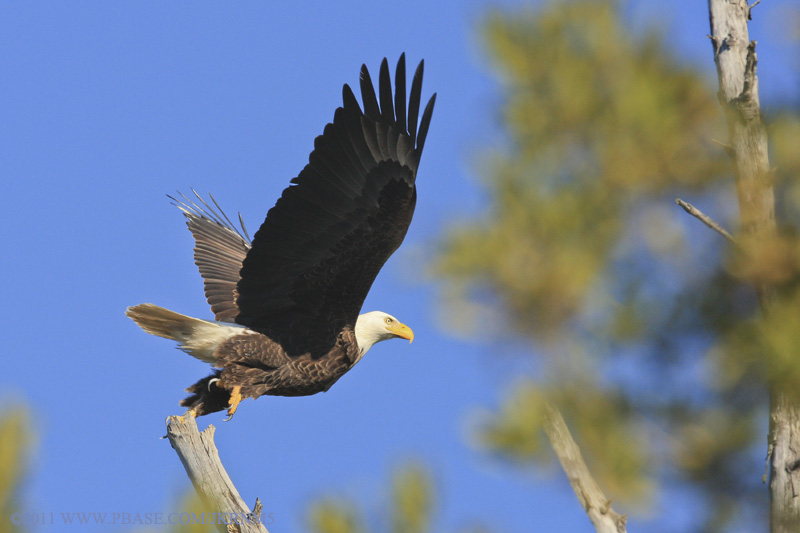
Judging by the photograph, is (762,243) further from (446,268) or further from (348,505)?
(348,505)

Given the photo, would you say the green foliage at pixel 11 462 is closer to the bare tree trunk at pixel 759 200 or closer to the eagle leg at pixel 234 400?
the bare tree trunk at pixel 759 200

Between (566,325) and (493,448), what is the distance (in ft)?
1.46

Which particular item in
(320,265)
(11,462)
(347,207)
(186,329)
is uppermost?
(347,207)

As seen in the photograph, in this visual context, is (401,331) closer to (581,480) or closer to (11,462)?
(581,480)

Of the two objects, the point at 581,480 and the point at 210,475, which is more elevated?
the point at 581,480

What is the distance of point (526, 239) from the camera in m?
2.67

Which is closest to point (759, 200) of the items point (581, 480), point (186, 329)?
point (581, 480)

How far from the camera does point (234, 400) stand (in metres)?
5.68

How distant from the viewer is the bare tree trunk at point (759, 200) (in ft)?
9.57

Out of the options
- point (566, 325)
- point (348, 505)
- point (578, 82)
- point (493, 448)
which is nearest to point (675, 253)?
point (566, 325)

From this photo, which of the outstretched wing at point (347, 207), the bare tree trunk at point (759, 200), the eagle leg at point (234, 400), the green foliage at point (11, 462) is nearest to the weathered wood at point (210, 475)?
the eagle leg at point (234, 400)

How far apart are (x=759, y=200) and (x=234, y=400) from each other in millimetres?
3667

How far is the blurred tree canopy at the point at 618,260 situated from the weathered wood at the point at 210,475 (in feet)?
6.03

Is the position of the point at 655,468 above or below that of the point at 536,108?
below
